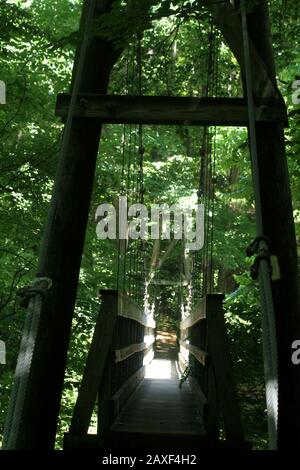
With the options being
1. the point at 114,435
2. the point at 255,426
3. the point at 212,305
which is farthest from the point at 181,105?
the point at 255,426

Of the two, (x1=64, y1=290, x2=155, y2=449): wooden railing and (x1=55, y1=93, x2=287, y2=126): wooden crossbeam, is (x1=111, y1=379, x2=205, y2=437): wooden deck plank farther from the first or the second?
(x1=55, y1=93, x2=287, y2=126): wooden crossbeam

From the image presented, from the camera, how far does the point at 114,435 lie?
9.34ft

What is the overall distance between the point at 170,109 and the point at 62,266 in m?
1.10

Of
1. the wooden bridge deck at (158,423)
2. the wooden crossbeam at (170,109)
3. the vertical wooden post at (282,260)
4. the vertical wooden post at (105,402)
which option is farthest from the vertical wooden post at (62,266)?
the vertical wooden post at (282,260)

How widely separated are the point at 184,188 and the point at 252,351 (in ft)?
29.9

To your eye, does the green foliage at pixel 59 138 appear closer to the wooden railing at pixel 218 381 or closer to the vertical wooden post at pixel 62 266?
the vertical wooden post at pixel 62 266

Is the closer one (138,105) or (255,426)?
(138,105)

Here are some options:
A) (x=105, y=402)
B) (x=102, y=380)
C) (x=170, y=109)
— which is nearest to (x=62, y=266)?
(x=102, y=380)

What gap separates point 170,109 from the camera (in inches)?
126
